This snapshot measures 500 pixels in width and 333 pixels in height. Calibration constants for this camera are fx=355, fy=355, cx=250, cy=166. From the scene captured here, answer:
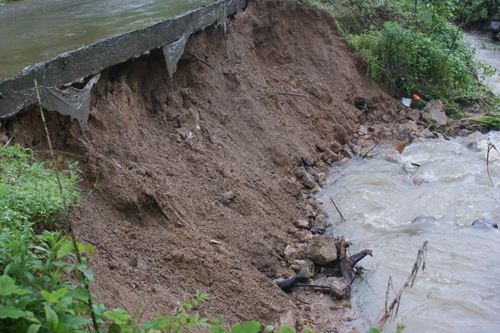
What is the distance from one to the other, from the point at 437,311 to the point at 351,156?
3.98 m

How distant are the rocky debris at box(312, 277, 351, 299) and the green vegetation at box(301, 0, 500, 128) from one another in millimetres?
6509

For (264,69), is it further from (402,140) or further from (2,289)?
(2,289)

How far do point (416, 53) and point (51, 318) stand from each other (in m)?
9.66

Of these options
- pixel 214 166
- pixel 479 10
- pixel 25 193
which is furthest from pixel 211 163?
pixel 479 10

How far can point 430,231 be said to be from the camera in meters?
4.86

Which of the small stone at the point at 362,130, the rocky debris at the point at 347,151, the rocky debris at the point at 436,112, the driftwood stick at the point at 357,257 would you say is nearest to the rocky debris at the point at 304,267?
the driftwood stick at the point at 357,257

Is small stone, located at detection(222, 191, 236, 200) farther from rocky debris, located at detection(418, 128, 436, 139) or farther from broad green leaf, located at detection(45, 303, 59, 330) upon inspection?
rocky debris, located at detection(418, 128, 436, 139)

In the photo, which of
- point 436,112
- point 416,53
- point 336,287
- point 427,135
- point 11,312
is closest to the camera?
point 11,312

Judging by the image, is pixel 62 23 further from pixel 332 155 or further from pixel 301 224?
pixel 332 155

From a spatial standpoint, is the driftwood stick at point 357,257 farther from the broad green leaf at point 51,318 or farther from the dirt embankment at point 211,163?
the broad green leaf at point 51,318

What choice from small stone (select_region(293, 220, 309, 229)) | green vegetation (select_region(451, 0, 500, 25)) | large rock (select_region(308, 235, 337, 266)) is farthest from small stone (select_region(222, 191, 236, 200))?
green vegetation (select_region(451, 0, 500, 25))

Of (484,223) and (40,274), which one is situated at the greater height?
(40,274)

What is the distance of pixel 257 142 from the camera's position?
6145 mm

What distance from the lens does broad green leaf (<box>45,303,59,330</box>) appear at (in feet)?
5.07
